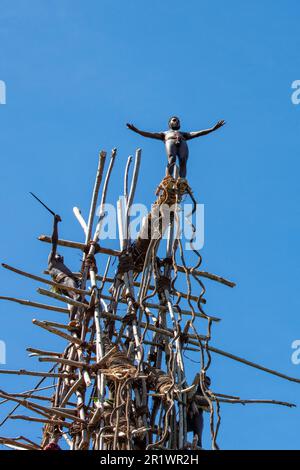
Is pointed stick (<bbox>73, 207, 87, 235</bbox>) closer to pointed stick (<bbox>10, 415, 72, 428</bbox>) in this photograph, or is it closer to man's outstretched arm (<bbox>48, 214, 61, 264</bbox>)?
man's outstretched arm (<bbox>48, 214, 61, 264</bbox>)

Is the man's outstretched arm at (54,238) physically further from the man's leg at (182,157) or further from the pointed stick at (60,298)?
the man's leg at (182,157)

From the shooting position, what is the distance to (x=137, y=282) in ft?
71.8

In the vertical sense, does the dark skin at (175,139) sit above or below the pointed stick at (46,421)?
above

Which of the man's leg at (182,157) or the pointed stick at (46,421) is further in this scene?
the man's leg at (182,157)

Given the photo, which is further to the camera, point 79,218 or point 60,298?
point 79,218

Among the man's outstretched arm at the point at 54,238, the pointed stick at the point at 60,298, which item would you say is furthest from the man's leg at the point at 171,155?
the pointed stick at the point at 60,298

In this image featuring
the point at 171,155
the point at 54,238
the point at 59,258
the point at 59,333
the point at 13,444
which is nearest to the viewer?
the point at 13,444

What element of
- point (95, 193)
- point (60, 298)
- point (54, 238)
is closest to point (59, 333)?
point (60, 298)

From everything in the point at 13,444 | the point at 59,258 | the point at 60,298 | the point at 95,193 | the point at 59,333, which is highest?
the point at 95,193

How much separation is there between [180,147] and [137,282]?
2601mm

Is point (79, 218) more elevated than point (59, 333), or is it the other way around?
point (79, 218)

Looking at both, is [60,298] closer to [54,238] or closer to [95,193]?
[54,238]
